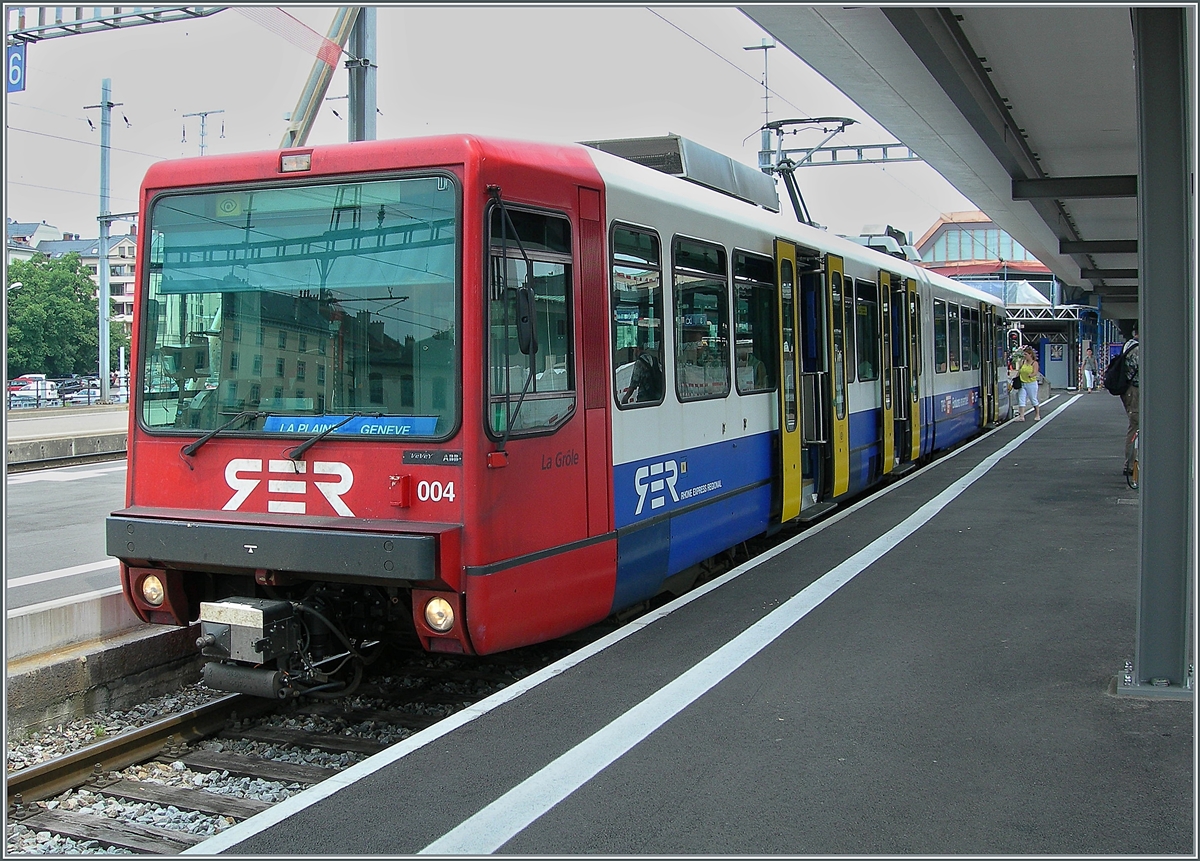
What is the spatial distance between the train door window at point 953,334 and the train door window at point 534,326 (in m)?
13.8

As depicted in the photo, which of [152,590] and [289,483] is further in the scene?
[152,590]

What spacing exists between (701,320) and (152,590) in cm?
413

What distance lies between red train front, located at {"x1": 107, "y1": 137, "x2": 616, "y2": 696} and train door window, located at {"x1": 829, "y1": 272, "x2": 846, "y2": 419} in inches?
207

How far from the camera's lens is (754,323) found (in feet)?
29.7

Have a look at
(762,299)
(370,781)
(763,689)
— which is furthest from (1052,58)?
(370,781)

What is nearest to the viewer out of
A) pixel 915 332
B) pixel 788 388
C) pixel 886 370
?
pixel 788 388

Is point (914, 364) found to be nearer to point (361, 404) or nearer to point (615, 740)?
point (361, 404)

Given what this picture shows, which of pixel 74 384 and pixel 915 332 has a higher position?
pixel 915 332

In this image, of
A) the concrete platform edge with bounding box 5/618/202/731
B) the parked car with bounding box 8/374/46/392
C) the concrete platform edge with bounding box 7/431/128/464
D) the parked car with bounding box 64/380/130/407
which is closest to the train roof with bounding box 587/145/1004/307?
the concrete platform edge with bounding box 5/618/202/731

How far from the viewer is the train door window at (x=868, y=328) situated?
12359 mm

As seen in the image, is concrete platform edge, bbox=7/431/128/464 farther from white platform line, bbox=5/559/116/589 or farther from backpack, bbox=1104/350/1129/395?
backpack, bbox=1104/350/1129/395

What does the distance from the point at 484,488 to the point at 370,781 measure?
1643 millimetres

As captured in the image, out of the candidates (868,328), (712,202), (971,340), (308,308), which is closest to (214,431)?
(308,308)

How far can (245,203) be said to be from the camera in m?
6.07
